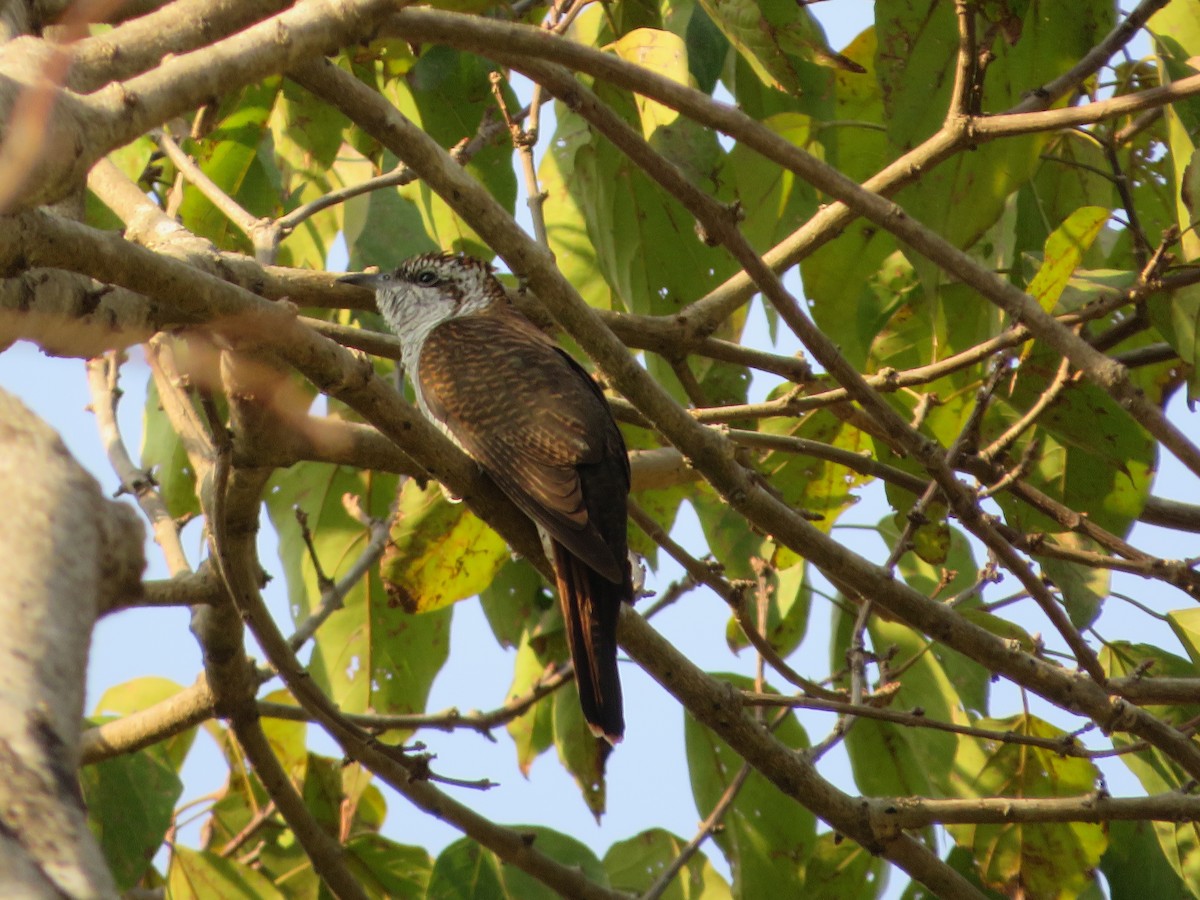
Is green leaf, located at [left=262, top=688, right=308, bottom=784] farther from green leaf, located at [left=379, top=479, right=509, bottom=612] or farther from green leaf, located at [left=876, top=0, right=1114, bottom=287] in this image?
green leaf, located at [left=876, top=0, right=1114, bottom=287]

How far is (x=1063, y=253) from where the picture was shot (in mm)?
2900

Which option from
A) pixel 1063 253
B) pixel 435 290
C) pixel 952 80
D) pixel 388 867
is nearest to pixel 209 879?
pixel 388 867

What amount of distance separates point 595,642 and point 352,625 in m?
1.41

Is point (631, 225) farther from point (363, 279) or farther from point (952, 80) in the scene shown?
point (952, 80)

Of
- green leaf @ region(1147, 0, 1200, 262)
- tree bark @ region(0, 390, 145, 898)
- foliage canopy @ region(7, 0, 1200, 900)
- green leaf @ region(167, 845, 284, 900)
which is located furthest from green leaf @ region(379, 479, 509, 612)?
tree bark @ region(0, 390, 145, 898)

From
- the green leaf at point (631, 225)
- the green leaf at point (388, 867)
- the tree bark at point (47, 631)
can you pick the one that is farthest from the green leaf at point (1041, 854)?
the tree bark at point (47, 631)

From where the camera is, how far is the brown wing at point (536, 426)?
3219 mm

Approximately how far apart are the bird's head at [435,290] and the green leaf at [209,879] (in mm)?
1611

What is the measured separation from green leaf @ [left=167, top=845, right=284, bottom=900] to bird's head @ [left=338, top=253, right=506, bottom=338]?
161 cm

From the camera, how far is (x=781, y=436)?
336 centimetres

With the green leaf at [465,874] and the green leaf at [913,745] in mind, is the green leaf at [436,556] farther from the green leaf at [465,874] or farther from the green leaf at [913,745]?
the green leaf at [913,745]

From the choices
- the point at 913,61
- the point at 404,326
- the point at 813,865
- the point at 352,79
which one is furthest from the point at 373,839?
the point at 913,61

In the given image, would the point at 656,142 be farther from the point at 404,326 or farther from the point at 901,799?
the point at 901,799

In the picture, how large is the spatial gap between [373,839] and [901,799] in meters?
1.78
